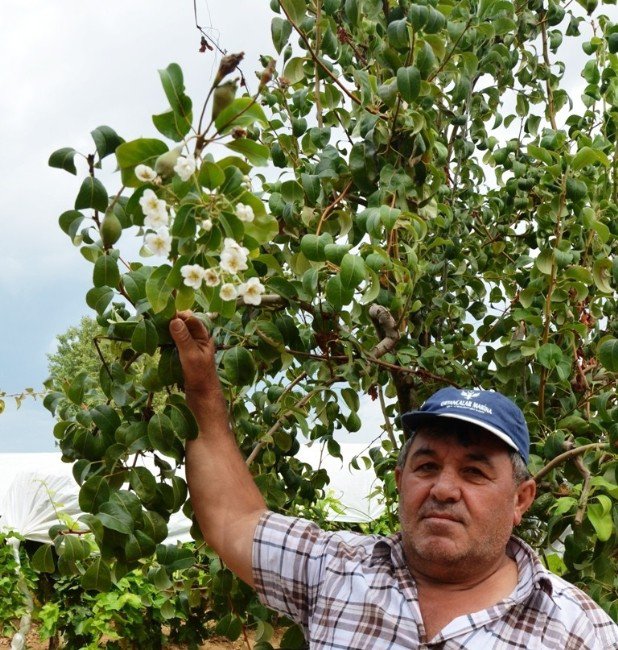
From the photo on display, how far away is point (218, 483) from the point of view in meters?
1.87

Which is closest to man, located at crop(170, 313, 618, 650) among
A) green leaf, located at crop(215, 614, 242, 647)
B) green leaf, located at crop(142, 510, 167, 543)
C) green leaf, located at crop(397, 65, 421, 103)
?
green leaf, located at crop(142, 510, 167, 543)

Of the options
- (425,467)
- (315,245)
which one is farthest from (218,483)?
(315,245)

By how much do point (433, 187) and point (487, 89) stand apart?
105cm

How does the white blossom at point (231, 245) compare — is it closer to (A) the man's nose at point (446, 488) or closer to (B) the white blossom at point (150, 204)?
(B) the white blossom at point (150, 204)

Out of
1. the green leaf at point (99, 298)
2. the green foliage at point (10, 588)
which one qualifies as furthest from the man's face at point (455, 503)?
the green foliage at point (10, 588)

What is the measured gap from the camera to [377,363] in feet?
7.18

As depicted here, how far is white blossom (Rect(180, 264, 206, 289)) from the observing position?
1276mm

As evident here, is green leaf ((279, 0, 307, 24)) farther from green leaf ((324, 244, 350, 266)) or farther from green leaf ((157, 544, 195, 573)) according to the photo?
green leaf ((157, 544, 195, 573))

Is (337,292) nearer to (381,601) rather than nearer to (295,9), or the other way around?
(381,601)

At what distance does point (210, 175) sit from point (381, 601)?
0.97 metres

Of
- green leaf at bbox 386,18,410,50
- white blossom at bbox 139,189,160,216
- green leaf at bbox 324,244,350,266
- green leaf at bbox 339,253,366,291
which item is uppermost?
green leaf at bbox 386,18,410,50

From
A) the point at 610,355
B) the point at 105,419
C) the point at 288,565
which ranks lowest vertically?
the point at 288,565

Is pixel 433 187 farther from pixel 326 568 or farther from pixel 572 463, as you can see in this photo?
pixel 326 568

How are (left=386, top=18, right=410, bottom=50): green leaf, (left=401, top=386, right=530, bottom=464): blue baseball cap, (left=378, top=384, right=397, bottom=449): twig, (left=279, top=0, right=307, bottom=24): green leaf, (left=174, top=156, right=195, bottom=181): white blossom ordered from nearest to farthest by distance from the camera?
(left=174, top=156, right=195, bottom=181): white blossom, (left=401, top=386, right=530, bottom=464): blue baseball cap, (left=386, top=18, right=410, bottom=50): green leaf, (left=279, top=0, right=307, bottom=24): green leaf, (left=378, top=384, right=397, bottom=449): twig
